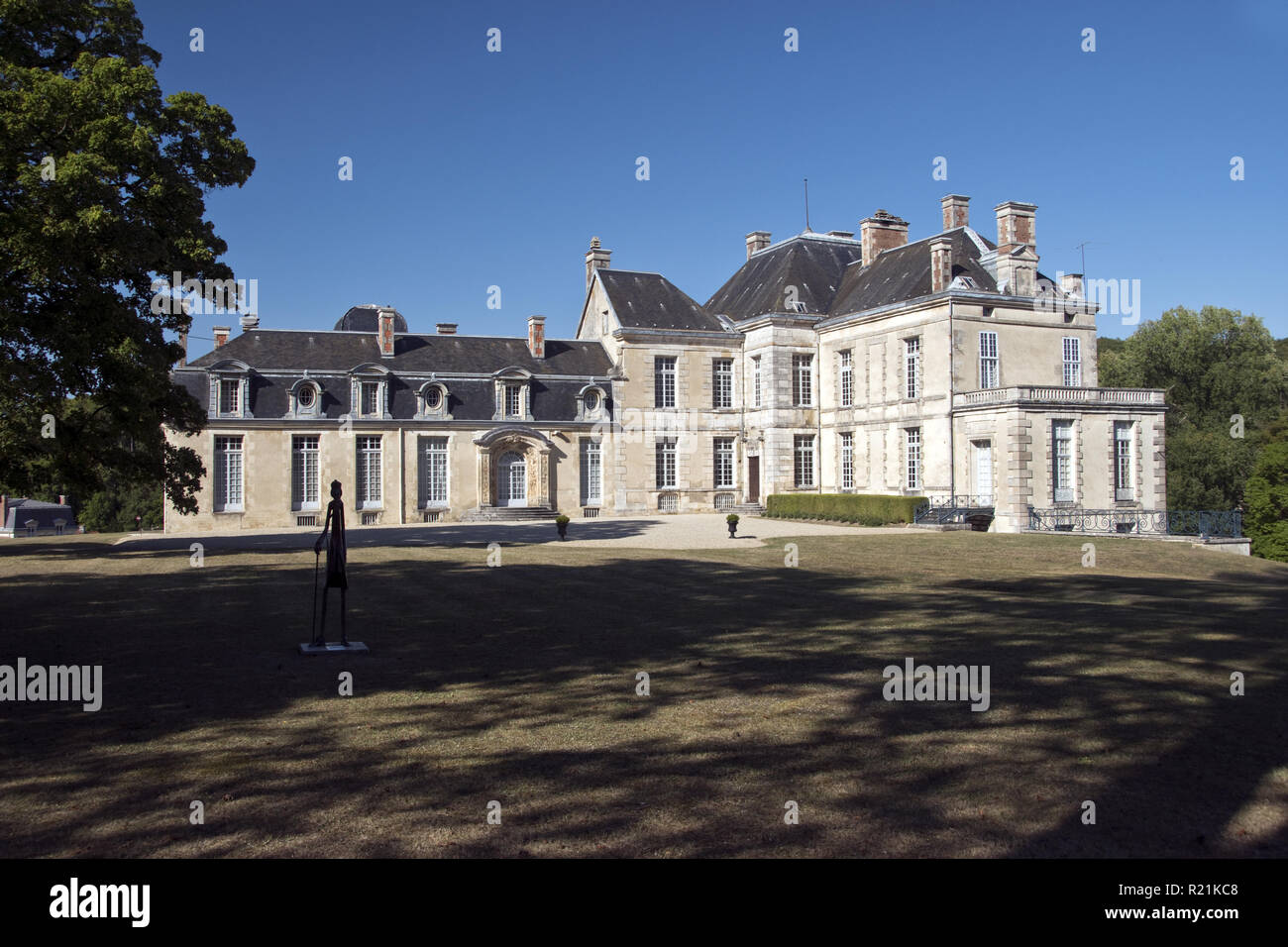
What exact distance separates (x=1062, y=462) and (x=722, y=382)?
45.7 feet

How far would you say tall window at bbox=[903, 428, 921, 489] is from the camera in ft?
110

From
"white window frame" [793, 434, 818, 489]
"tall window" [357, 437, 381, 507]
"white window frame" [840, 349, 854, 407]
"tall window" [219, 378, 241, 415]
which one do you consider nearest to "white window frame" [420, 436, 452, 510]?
"tall window" [357, 437, 381, 507]

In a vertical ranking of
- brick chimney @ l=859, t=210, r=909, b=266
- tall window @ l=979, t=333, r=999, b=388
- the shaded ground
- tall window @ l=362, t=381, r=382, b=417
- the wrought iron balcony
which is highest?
brick chimney @ l=859, t=210, r=909, b=266

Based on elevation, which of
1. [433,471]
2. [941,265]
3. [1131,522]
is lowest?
[1131,522]

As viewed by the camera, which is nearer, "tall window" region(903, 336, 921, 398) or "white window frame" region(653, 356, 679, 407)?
"tall window" region(903, 336, 921, 398)

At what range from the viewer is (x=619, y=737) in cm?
654

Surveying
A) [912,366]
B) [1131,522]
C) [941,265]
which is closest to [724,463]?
[912,366]

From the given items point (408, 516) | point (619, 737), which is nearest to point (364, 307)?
point (408, 516)

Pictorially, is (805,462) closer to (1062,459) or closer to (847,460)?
(847,460)

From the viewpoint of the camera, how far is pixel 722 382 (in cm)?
4006

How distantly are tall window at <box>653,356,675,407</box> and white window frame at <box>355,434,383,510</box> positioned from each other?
35.1 feet

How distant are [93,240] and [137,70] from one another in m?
3.18

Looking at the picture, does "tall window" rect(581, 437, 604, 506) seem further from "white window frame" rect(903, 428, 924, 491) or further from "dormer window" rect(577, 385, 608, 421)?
"white window frame" rect(903, 428, 924, 491)

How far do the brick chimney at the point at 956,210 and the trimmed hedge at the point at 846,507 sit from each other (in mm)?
10891
